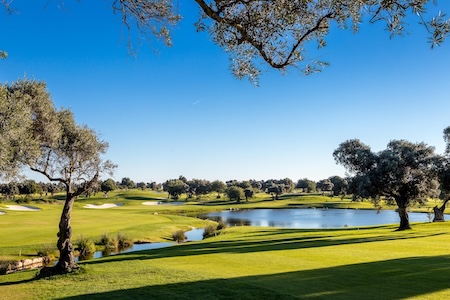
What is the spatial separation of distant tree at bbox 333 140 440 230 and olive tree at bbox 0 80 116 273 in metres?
33.6

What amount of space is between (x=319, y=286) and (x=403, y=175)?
35.0m

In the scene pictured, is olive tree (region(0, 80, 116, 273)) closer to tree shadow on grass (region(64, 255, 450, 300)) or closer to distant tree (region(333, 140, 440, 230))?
tree shadow on grass (region(64, 255, 450, 300))

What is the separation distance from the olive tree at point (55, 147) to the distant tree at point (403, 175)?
33630mm

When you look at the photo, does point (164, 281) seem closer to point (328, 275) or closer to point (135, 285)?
point (135, 285)

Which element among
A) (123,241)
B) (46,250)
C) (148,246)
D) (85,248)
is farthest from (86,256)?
(148,246)

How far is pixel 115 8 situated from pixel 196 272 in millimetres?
13461

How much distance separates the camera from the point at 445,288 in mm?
13516

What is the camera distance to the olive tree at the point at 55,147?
18.4m

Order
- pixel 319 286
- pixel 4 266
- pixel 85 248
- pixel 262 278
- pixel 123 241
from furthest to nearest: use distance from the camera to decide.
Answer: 1. pixel 123 241
2. pixel 85 248
3. pixel 4 266
4. pixel 262 278
5. pixel 319 286

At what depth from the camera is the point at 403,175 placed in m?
44.7

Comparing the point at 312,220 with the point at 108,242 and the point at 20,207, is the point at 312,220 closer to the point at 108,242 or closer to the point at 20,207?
the point at 108,242

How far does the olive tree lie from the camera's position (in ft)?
60.2

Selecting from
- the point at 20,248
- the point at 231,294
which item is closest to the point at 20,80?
the point at 231,294

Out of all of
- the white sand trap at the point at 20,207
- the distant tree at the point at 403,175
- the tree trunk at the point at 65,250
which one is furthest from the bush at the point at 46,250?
the white sand trap at the point at 20,207
